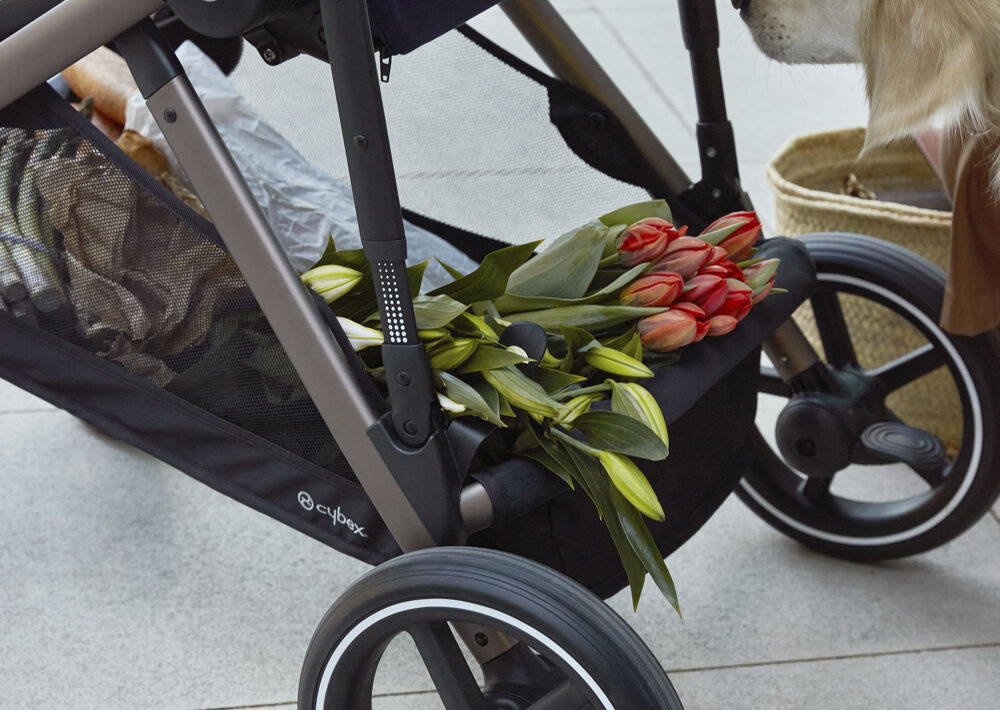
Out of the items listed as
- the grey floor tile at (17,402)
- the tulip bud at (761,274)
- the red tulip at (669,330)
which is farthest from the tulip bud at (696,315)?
the grey floor tile at (17,402)

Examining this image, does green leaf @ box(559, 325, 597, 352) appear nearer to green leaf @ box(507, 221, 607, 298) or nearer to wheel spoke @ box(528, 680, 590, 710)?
green leaf @ box(507, 221, 607, 298)

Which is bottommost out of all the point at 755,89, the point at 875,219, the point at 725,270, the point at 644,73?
the point at 755,89

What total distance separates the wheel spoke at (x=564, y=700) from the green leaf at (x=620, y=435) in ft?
0.73

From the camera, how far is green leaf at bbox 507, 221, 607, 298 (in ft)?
4.07

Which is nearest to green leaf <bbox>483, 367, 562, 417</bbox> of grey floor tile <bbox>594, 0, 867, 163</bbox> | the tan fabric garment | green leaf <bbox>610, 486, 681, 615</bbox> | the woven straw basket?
green leaf <bbox>610, 486, 681, 615</bbox>

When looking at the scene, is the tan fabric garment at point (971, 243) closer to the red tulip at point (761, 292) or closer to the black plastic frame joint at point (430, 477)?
the red tulip at point (761, 292)

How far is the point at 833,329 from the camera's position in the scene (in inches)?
61.6

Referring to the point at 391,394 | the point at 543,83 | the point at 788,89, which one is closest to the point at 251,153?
the point at 543,83

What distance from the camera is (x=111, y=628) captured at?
1.57m

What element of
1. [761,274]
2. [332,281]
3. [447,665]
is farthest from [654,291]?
[447,665]

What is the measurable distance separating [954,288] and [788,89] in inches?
90.3

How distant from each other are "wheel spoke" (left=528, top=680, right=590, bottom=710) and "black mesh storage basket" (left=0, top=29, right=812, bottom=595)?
0.53 feet

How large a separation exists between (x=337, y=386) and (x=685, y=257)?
1.43 feet

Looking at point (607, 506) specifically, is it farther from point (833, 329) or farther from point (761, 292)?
point (833, 329)
